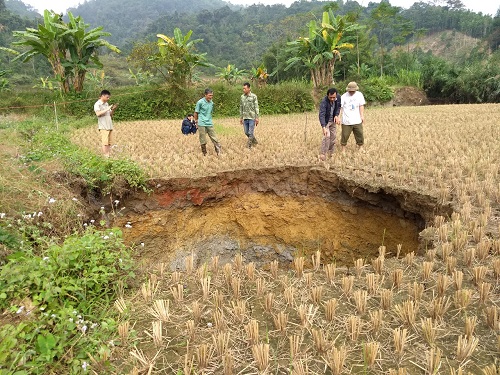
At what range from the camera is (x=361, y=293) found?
239 cm

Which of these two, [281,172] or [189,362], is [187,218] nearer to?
[281,172]

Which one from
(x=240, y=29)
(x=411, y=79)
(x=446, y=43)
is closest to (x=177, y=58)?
(x=411, y=79)

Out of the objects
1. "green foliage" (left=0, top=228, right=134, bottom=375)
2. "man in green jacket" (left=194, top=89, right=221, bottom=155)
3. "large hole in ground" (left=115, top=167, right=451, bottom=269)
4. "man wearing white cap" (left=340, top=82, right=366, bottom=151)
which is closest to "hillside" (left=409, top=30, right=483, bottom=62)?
"man wearing white cap" (left=340, top=82, right=366, bottom=151)

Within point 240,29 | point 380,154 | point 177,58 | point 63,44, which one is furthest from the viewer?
point 240,29

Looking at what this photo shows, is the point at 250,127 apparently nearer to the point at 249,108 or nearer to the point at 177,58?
the point at 249,108

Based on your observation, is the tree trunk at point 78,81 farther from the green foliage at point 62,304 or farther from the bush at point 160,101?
the green foliage at point 62,304

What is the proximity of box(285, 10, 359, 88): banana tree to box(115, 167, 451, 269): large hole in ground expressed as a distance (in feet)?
36.2

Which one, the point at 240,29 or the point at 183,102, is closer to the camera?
the point at 183,102

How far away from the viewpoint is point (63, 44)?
1265 cm

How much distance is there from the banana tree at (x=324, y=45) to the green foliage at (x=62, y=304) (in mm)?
14237

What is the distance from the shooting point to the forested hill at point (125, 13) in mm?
72800

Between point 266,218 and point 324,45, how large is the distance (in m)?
12.2

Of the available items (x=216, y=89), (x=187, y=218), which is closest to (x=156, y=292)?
(x=187, y=218)

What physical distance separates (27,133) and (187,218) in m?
5.60
